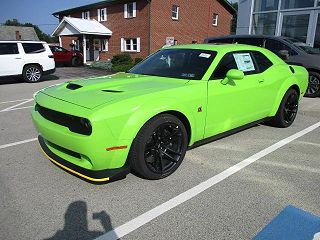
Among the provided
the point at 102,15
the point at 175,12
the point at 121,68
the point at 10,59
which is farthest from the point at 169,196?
the point at 102,15

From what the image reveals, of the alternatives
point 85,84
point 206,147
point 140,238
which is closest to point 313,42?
point 206,147

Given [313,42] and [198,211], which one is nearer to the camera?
[198,211]

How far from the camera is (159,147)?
3.48 metres

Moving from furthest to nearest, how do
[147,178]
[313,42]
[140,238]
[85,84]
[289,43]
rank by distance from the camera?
[313,42]
[289,43]
[85,84]
[147,178]
[140,238]

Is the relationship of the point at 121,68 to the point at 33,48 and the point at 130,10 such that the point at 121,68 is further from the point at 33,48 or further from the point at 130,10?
the point at 130,10

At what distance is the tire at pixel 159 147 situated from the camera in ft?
10.6

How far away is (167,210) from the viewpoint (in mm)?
2990

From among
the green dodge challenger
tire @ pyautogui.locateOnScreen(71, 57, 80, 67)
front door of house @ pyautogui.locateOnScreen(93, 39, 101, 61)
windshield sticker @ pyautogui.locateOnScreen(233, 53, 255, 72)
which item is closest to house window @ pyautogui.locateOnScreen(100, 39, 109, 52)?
front door of house @ pyautogui.locateOnScreen(93, 39, 101, 61)

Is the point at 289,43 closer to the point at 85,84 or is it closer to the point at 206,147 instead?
the point at 206,147

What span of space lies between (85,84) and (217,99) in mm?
1695

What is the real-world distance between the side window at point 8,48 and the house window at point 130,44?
42.7 ft

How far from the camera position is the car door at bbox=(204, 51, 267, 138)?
3982mm

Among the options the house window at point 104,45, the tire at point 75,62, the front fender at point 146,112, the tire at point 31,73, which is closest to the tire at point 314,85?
the front fender at point 146,112

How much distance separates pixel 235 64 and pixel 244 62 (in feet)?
0.88
